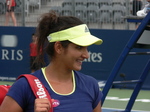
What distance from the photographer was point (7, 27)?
1448 centimetres

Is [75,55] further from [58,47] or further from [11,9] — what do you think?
[11,9]

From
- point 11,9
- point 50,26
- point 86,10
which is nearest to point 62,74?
point 50,26

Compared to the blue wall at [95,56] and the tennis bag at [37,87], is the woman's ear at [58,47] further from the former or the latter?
the blue wall at [95,56]

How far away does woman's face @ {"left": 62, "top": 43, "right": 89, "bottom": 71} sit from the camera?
2.99 m

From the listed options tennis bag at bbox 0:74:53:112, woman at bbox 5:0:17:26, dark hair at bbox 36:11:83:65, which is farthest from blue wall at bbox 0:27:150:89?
tennis bag at bbox 0:74:53:112

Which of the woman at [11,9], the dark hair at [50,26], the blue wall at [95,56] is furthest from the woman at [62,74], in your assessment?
the woman at [11,9]

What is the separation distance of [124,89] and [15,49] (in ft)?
11.7

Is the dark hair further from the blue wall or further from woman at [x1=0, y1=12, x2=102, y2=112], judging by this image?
the blue wall

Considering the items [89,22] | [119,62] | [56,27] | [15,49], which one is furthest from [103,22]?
[56,27]

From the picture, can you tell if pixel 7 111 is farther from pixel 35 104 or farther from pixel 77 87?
pixel 77 87

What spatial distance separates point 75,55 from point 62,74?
0.53 feet

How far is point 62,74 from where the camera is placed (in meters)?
3.07

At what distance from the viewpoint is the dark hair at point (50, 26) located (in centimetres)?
306

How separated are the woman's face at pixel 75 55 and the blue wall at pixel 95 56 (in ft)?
33.1
